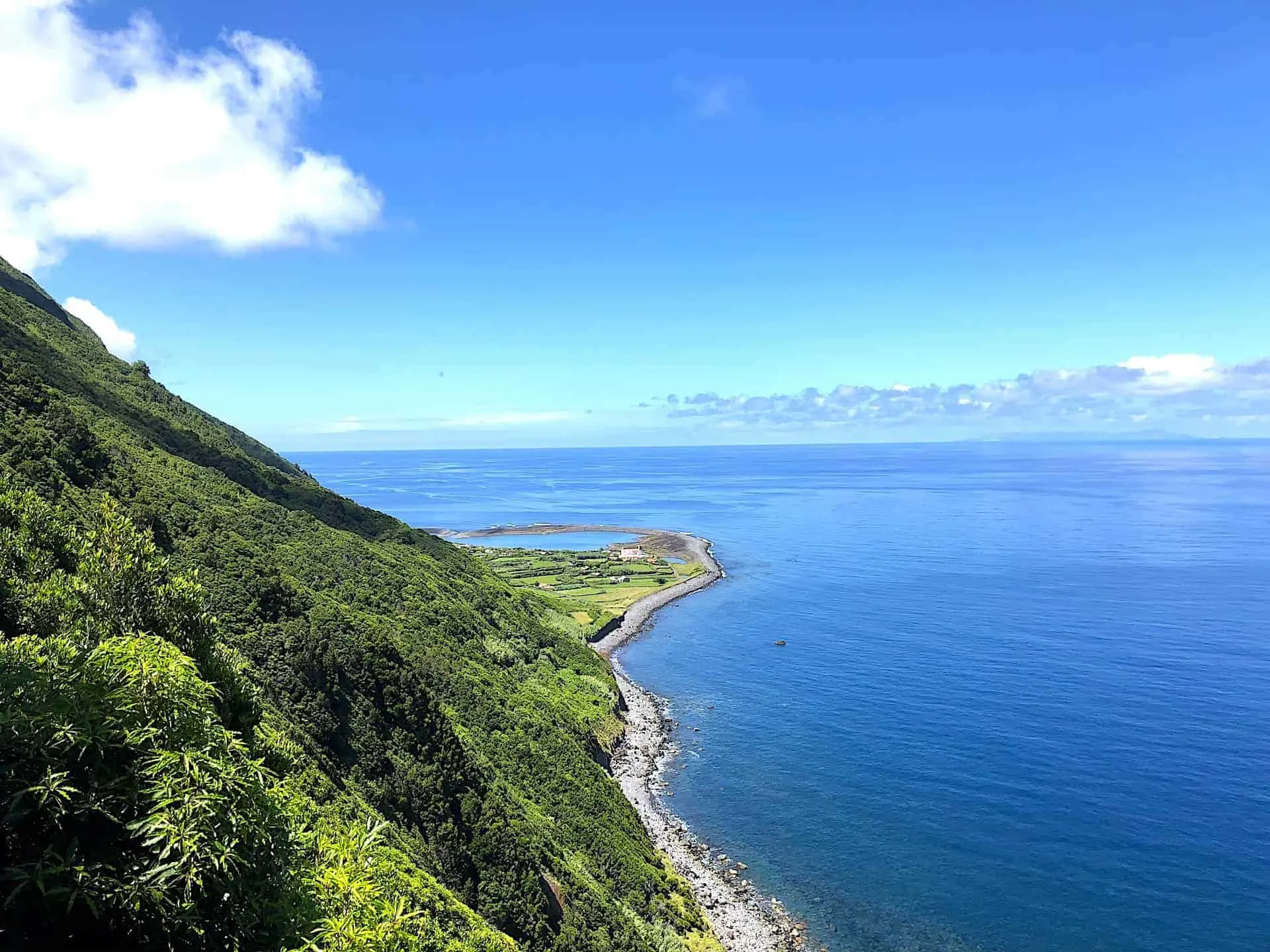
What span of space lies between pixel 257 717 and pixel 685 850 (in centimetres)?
4241

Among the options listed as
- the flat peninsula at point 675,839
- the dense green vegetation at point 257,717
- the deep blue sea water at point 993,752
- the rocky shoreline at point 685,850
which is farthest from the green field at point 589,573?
the dense green vegetation at point 257,717

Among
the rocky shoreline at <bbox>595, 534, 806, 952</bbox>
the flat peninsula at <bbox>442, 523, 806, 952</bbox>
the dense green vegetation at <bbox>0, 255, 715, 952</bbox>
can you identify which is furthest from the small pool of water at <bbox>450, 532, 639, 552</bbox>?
the dense green vegetation at <bbox>0, 255, 715, 952</bbox>

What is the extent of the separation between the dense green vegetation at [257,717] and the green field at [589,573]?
44720 mm

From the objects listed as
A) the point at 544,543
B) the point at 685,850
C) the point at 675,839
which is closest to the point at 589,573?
the point at 544,543

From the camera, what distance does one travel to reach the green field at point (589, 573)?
427 feet

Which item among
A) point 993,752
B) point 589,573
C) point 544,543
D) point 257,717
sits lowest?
point 993,752

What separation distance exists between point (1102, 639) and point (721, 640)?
52499mm

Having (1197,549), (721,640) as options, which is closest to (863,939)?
(721,640)

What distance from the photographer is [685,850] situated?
171 feet

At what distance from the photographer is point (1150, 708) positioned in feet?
235

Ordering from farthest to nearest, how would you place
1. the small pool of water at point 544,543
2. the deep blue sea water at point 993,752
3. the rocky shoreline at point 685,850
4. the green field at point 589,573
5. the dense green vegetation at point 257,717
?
the small pool of water at point 544,543, the green field at point 589,573, the deep blue sea water at point 993,752, the rocky shoreline at point 685,850, the dense green vegetation at point 257,717

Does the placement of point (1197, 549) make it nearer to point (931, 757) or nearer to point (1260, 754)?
point (1260, 754)

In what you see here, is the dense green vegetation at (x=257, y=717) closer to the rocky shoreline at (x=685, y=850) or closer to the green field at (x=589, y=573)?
the rocky shoreline at (x=685, y=850)

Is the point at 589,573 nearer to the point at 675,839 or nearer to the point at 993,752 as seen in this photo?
the point at 993,752
